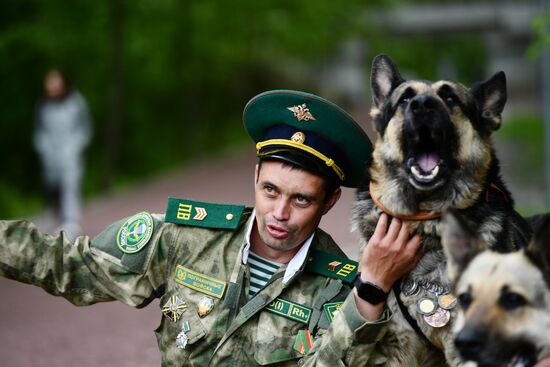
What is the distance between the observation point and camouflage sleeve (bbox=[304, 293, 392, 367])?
11.8 feet

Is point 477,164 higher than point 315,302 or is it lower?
higher

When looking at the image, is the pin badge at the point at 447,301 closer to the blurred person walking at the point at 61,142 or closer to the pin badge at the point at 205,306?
the pin badge at the point at 205,306

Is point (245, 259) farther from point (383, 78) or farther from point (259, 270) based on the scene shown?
point (383, 78)

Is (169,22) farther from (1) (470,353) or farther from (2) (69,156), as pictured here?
(1) (470,353)

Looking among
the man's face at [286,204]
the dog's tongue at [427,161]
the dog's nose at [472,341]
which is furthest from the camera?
the man's face at [286,204]

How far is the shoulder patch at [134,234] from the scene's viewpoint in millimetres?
3928

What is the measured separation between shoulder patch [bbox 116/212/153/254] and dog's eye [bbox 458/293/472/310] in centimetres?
147

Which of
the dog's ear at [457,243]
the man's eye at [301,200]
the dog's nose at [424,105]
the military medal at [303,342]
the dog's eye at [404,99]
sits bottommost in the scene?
the military medal at [303,342]

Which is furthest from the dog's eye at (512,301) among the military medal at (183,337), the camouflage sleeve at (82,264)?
the camouflage sleeve at (82,264)

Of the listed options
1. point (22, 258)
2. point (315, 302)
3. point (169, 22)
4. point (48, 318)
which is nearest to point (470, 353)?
point (315, 302)

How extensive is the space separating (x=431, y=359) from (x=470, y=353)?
74 cm

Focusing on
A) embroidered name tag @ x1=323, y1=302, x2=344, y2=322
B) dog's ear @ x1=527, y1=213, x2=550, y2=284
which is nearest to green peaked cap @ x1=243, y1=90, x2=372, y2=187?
embroidered name tag @ x1=323, y1=302, x2=344, y2=322

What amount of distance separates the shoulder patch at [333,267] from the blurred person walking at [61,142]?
8332 mm

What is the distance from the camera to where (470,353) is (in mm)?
3111
